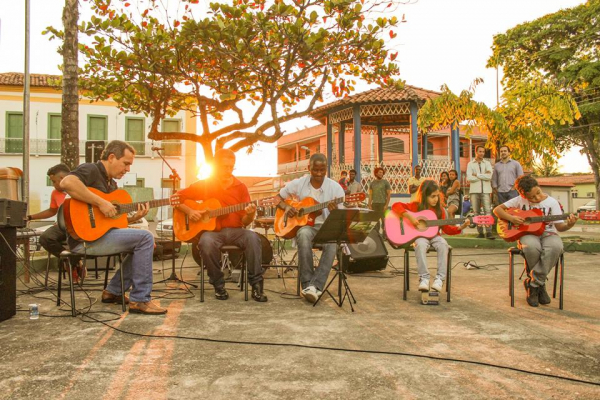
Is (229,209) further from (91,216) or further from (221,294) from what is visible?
(91,216)

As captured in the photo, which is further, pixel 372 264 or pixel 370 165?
pixel 370 165

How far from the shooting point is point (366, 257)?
7.49 meters

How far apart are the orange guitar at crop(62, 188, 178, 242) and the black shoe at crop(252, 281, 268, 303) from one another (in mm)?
1531

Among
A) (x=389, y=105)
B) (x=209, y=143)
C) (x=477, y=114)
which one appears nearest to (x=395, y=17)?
(x=209, y=143)

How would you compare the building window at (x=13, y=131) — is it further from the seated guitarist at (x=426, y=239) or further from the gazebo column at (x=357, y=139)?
the seated guitarist at (x=426, y=239)

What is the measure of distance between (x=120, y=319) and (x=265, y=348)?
166 cm

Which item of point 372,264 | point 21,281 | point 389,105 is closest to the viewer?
point 21,281

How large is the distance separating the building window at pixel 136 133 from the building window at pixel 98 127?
1204 millimetres

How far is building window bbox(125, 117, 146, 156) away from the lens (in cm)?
3008

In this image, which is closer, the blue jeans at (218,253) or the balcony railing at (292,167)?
the blue jeans at (218,253)

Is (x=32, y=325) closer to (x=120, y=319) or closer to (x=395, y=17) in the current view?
(x=120, y=319)

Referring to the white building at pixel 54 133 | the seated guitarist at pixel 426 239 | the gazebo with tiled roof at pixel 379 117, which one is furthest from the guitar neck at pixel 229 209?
the white building at pixel 54 133

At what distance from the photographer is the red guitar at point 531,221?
205 inches

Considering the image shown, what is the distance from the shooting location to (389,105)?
18516 millimetres
